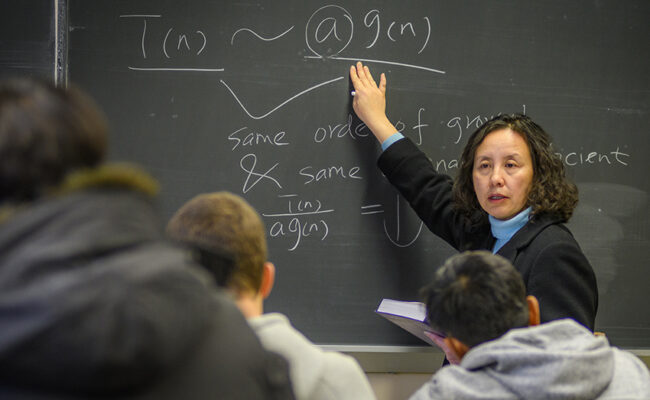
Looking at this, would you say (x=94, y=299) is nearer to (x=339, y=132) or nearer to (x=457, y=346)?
(x=457, y=346)

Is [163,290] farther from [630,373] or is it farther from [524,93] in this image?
[524,93]

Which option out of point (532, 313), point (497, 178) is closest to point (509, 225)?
point (497, 178)

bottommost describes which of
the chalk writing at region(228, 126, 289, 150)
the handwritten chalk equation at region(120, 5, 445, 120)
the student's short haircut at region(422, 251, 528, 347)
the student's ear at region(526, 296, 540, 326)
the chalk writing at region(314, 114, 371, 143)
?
the student's ear at region(526, 296, 540, 326)

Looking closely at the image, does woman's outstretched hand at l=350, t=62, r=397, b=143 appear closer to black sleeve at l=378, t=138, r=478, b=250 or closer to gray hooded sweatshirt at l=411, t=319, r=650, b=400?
black sleeve at l=378, t=138, r=478, b=250

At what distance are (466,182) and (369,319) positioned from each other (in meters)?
0.61

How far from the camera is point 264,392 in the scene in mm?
962

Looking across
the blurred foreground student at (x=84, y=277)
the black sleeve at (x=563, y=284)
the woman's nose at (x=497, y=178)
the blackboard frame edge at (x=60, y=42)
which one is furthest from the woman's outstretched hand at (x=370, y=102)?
the blurred foreground student at (x=84, y=277)

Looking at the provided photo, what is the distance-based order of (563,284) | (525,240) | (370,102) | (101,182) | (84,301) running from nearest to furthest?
(84,301)
(101,182)
(563,284)
(525,240)
(370,102)

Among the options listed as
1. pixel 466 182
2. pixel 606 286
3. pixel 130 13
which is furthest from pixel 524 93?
pixel 130 13

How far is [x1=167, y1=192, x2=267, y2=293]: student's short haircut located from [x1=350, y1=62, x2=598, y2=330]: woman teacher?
927 mm

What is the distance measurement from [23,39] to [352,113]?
3.82 ft

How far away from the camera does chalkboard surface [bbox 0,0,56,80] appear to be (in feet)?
6.82

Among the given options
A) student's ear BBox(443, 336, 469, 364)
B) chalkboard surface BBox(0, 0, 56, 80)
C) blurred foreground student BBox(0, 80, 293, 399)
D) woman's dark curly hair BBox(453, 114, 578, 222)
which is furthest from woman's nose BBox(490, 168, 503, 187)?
chalkboard surface BBox(0, 0, 56, 80)

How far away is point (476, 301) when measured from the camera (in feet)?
4.30
